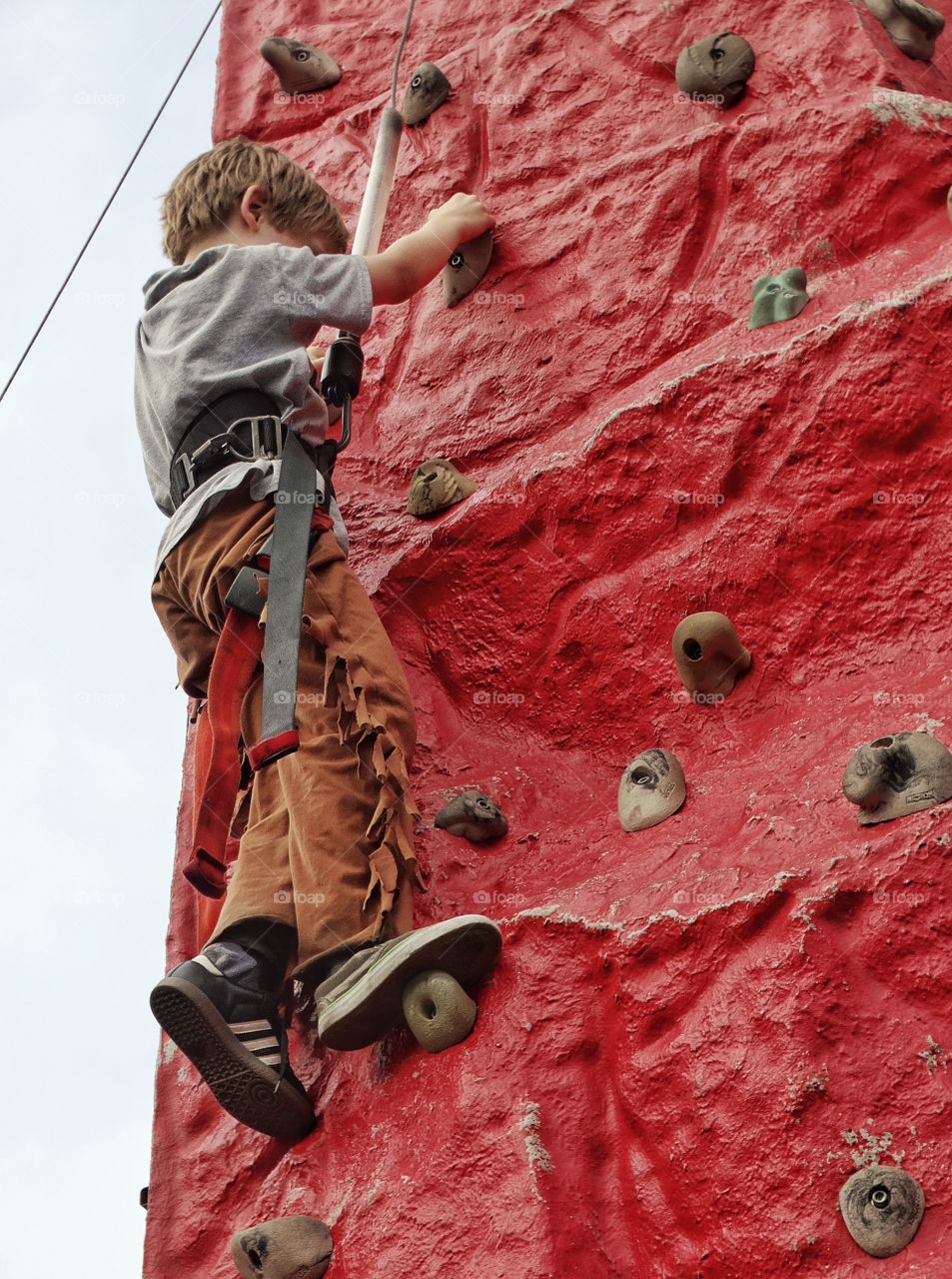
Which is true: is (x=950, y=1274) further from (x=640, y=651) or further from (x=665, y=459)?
(x=665, y=459)

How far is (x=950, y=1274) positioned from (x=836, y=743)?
2.44ft

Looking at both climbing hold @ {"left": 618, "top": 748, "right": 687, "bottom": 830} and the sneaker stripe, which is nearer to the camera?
the sneaker stripe

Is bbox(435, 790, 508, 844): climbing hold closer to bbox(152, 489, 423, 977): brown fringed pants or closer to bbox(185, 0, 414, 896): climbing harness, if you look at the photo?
bbox(152, 489, 423, 977): brown fringed pants

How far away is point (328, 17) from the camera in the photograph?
385 centimetres
